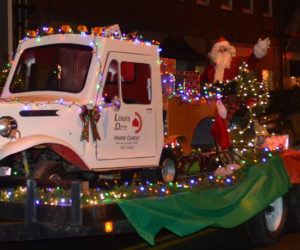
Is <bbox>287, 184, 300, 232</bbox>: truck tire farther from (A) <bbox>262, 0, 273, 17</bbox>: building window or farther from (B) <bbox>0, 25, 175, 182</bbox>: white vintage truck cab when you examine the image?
(A) <bbox>262, 0, 273, 17</bbox>: building window

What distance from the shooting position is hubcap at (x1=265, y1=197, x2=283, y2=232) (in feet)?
24.6

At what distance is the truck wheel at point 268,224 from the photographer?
724 centimetres

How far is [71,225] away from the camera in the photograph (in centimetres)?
514

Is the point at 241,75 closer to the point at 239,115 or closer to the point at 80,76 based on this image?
the point at 239,115

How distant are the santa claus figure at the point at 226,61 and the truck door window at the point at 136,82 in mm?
2628

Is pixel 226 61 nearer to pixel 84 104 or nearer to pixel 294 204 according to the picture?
pixel 294 204

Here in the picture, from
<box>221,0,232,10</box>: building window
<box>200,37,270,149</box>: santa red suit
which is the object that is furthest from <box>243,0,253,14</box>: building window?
<box>200,37,270,149</box>: santa red suit

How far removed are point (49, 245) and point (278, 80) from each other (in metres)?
23.9

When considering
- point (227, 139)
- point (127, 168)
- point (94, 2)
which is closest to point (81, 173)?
point (127, 168)

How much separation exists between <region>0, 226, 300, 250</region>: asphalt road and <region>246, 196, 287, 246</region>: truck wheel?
12cm

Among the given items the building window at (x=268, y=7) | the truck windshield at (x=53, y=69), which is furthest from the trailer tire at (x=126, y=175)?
the building window at (x=268, y=7)

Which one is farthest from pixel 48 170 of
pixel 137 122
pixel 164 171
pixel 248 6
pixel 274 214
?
pixel 248 6

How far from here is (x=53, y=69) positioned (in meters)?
7.69

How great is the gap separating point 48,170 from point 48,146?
0.95 ft
